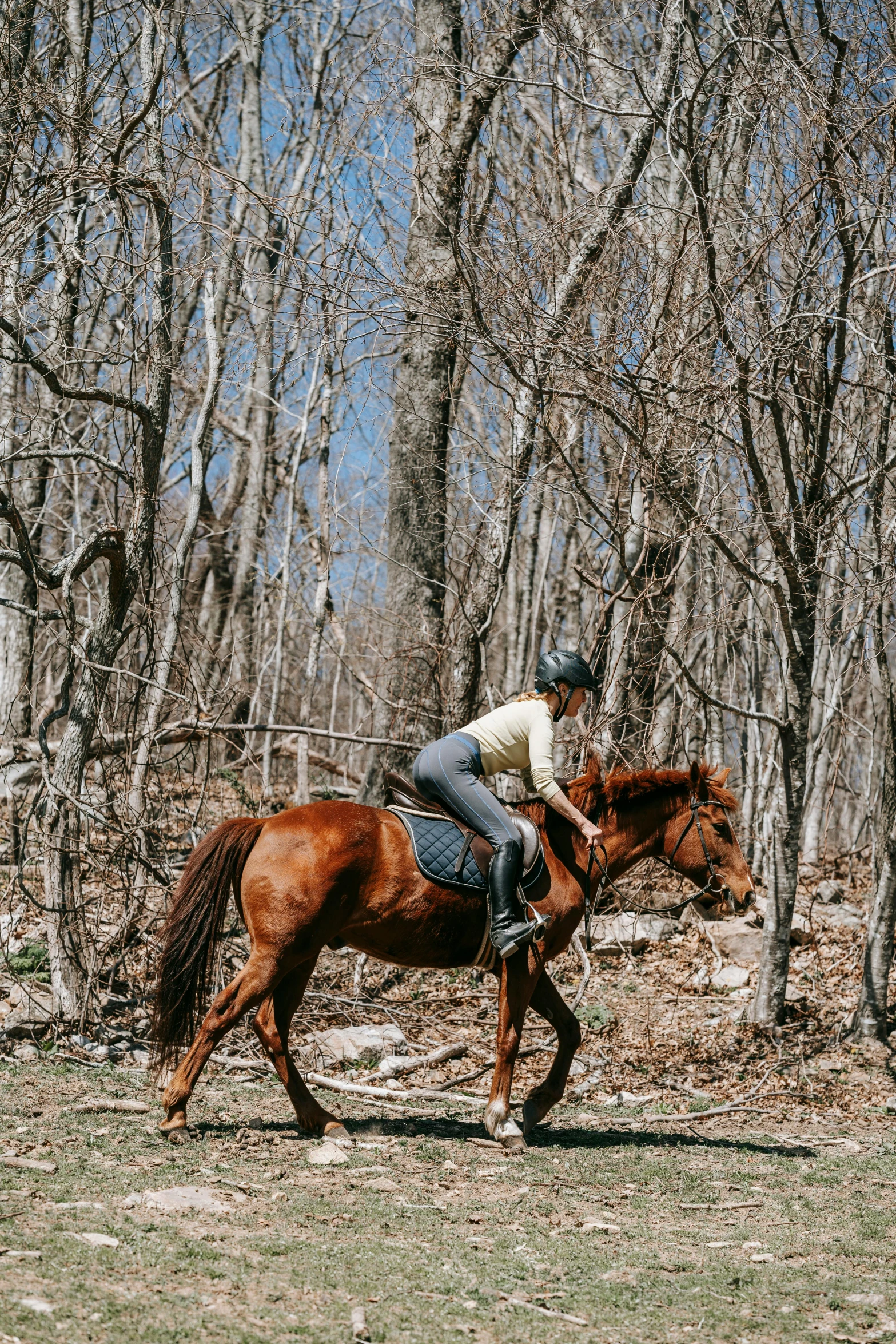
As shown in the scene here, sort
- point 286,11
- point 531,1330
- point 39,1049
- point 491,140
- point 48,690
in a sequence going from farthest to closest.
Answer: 1. point 286,11
2. point 48,690
3. point 491,140
4. point 39,1049
5. point 531,1330

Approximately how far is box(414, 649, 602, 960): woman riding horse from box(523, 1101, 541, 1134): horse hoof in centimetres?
109

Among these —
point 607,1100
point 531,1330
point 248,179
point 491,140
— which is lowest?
point 607,1100

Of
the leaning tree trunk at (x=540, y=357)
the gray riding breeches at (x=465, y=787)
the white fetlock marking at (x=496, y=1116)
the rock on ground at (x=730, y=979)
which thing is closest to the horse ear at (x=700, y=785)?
the gray riding breeches at (x=465, y=787)

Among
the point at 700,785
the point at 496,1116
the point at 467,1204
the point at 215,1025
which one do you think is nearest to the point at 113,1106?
the point at 215,1025

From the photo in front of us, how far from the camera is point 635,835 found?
7.54 metres

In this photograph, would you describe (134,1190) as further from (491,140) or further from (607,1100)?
(491,140)

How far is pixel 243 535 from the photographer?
2094 cm

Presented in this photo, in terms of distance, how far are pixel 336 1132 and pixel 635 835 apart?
2595mm

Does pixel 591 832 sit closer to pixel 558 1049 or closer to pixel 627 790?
pixel 627 790

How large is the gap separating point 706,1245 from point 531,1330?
4.60 feet

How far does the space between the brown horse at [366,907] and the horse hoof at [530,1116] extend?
0.01m

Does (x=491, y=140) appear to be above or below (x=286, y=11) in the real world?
below

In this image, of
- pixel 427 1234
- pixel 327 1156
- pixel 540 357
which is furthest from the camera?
pixel 540 357

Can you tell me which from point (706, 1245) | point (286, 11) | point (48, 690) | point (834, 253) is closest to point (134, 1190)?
point (706, 1245)
